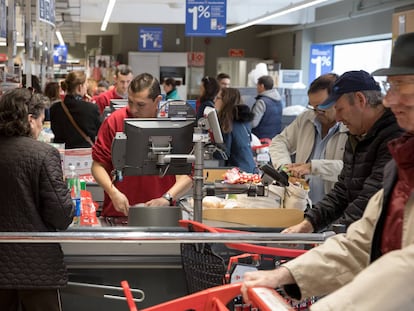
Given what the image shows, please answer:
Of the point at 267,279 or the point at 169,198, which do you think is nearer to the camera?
the point at 267,279

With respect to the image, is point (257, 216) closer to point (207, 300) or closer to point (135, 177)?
point (135, 177)

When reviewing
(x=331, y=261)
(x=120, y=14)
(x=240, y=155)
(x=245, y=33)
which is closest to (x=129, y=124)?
(x=331, y=261)

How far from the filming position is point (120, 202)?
159 inches

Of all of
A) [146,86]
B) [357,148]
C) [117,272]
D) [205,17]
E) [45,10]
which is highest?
[205,17]

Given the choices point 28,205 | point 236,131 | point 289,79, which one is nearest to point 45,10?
point 236,131

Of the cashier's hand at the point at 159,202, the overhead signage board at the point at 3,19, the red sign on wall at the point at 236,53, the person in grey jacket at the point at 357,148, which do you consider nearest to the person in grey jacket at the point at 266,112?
the overhead signage board at the point at 3,19

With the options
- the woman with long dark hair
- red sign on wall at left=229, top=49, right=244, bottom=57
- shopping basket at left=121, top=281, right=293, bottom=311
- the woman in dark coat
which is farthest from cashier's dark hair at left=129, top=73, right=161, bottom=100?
red sign on wall at left=229, top=49, right=244, bottom=57

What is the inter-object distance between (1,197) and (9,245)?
0.24 metres

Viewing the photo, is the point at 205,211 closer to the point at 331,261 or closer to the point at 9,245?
the point at 9,245

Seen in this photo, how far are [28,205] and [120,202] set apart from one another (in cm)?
74

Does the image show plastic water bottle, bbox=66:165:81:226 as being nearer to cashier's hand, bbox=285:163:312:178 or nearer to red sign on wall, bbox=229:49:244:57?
cashier's hand, bbox=285:163:312:178

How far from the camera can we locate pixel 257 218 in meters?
4.16

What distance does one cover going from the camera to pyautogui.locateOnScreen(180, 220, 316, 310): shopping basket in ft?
9.27

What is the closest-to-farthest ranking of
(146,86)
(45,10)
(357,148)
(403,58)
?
(403,58) → (357,148) → (146,86) → (45,10)
